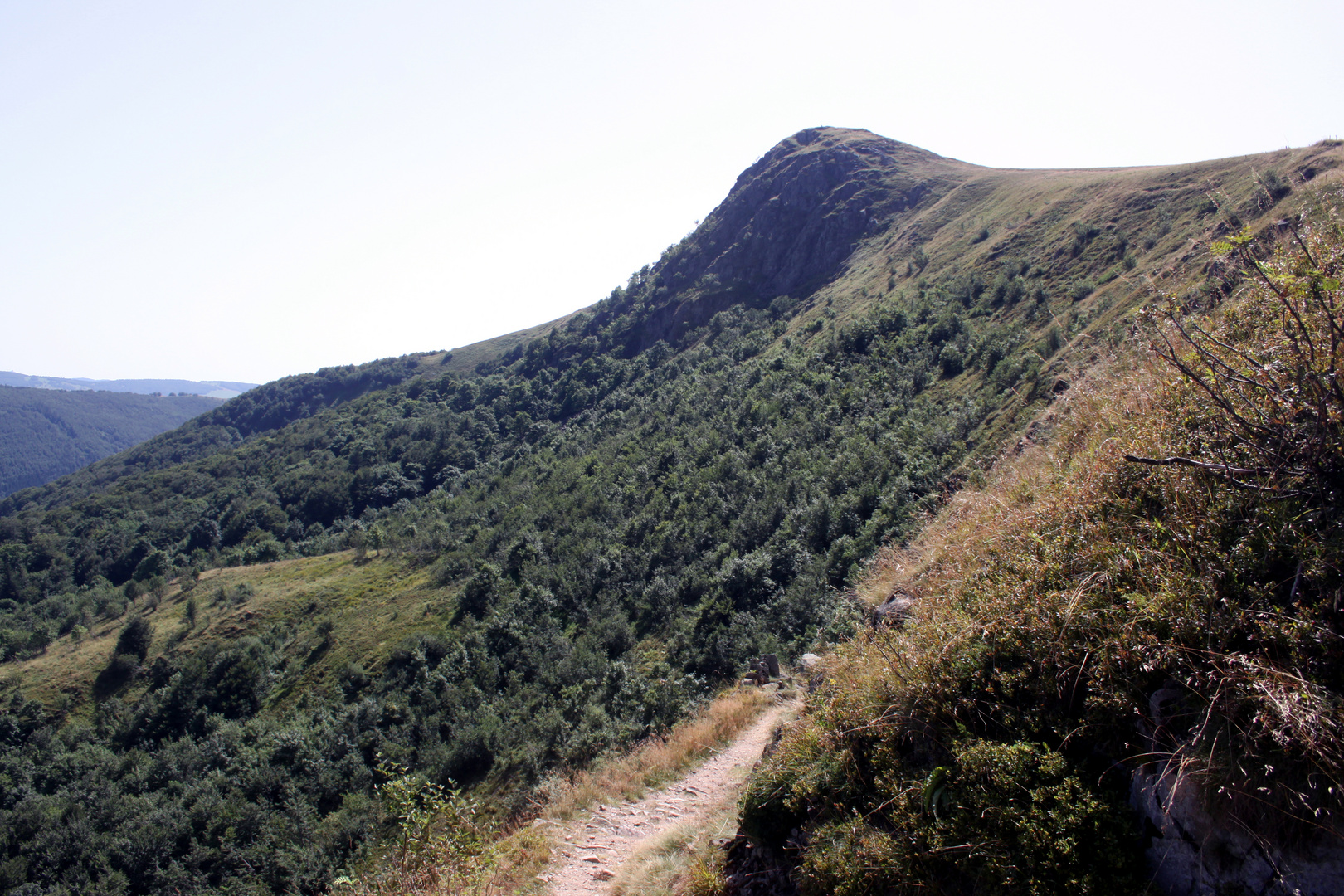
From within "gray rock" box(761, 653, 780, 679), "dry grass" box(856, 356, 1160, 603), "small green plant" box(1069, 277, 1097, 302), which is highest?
"small green plant" box(1069, 277, 1097, 302)

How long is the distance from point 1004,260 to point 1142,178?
9.24 meters

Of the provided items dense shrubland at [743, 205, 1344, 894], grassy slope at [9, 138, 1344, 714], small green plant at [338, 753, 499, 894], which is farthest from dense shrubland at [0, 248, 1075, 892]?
small green plant at [338, 753, 499, 894]

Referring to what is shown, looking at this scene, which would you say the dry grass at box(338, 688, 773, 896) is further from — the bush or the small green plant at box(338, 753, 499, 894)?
the bush

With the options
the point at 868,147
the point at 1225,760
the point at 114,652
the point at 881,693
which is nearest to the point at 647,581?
the point at 881,693

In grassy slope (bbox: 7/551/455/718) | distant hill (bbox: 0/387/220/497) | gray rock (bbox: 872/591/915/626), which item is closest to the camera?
gray rock (bbox: 872/591/915/626)

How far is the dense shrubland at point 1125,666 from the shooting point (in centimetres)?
300

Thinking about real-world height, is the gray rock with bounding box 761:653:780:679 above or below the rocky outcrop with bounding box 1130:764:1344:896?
below

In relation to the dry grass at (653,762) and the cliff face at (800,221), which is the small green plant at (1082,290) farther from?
the cliff face at (800,221)

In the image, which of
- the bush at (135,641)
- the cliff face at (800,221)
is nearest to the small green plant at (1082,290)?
the cliff face at (800,221)

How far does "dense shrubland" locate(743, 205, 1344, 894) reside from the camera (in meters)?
3.00

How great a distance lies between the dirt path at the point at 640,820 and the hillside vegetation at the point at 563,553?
269cm

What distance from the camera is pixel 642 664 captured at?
21828 millimetres

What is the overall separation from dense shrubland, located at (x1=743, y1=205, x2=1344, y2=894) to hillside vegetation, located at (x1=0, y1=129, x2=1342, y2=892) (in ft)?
10.5

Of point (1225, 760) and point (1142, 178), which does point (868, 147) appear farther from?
point (1225, 760)
